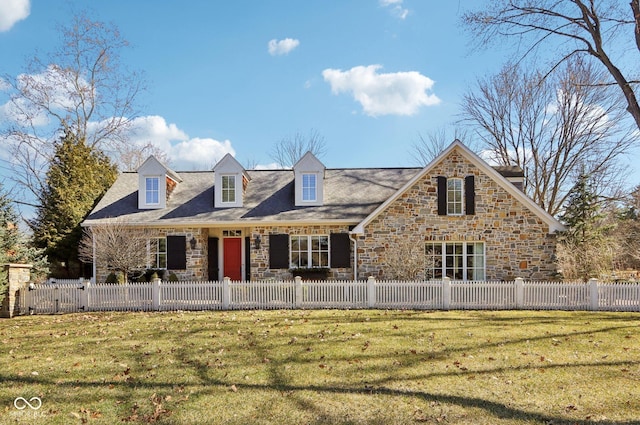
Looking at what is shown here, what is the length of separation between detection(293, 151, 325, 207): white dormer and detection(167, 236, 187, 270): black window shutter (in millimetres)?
4866

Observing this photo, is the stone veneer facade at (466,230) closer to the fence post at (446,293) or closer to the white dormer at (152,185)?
the white dormer at (152,185)

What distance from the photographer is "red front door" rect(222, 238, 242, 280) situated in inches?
667

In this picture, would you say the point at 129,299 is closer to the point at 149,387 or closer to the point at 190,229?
the point at 190,229

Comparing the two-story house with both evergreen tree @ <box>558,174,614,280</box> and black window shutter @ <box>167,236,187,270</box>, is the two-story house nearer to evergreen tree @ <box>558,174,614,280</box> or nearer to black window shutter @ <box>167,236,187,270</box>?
black window shutter @ <box>167,236,187,270</box>

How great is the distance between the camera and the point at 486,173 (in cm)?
1472

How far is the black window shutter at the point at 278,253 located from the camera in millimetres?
15648

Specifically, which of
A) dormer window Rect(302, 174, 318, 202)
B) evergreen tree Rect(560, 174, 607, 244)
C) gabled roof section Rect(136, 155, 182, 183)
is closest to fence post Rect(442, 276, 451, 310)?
evergreen tree Rect(560, 174, 607, 244)

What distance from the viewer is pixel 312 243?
1584 cm

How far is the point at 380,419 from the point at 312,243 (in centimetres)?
1135

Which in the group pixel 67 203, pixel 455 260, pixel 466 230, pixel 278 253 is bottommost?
pixel 455 260

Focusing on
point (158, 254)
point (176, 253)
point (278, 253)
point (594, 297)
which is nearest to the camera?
point (594, 297)

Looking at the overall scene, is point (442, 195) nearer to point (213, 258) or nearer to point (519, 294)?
point (519, 294)

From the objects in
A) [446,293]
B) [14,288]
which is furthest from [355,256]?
[14,288]

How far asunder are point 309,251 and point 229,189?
4.33 m
